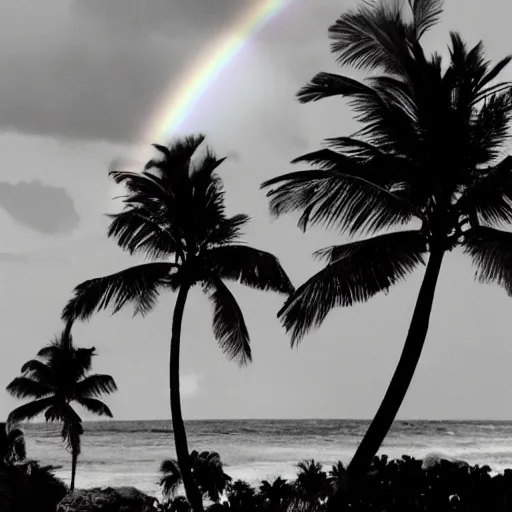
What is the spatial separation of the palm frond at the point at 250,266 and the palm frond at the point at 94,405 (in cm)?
1461

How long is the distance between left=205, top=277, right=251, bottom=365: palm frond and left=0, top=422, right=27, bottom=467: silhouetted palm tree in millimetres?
9076

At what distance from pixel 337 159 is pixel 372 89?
1.21 meters

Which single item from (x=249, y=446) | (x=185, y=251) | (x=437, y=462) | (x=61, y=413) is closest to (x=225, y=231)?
(x=185, y=251)

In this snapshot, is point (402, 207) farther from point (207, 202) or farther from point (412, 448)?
point (412, 448)

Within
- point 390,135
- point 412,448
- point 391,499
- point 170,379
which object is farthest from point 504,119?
point 412,448

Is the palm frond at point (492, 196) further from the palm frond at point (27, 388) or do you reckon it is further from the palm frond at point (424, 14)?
the palm frond at point (27, 388)

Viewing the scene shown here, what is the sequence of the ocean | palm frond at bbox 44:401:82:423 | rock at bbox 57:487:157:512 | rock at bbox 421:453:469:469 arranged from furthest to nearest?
1. the ocean
2. palm frond at bbox 44:401:82:423
3. rock at bbox 57:487:157:512
4. rock at bbox 421:453:469:469

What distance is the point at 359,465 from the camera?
10.3m

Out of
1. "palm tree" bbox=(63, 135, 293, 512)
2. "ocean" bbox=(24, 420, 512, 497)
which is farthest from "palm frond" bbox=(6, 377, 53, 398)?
"palm tree" bbox=(63, 135, 293, 512)

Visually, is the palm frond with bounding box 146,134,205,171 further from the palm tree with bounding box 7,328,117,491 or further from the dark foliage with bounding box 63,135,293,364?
the palm tree with bounding box 7,328,117,491

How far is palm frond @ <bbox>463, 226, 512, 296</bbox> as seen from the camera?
10.9 meters

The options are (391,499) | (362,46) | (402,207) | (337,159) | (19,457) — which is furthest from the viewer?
(19,457)

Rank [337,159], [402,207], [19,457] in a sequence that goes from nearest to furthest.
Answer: [402,207] < [337,159] < [19,457]

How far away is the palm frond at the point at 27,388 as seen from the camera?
2958 centimetres
